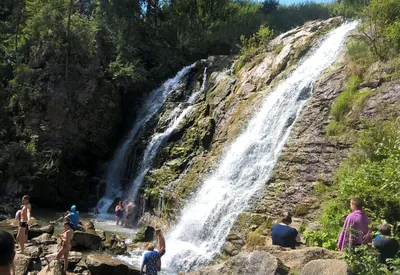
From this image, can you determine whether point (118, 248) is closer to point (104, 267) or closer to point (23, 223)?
point (104, 267)

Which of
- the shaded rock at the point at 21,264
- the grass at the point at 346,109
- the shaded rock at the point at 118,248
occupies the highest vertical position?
the grass at the point at 346,109

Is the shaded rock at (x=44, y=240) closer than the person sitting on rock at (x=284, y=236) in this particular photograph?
No

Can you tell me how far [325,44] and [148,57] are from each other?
1670 cm

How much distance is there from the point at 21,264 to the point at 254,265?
6.37m

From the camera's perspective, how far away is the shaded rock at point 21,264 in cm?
1001

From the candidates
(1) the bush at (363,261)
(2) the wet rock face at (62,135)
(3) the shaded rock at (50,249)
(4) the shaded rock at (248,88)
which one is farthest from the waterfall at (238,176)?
(2) the wet rock face at (62,135)

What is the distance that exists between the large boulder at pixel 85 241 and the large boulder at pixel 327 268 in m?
10.3

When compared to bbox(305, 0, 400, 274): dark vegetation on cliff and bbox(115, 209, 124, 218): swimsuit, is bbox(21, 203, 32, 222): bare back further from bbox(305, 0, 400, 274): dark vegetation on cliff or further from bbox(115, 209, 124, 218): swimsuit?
bbox(305, 0, 400, 274): dark vegetation on cliff

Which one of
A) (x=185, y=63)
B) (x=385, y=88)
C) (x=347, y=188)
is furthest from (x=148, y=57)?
(x=347, y=188)

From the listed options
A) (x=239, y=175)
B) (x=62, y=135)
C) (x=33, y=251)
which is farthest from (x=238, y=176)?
(x=62, y=135)

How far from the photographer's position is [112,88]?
28.1 metres

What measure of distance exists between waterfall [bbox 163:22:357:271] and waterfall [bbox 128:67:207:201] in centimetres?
615

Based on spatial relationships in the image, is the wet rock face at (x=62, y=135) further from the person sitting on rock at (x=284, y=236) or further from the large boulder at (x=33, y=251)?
the person sitting on rock at (x=284, y=236)

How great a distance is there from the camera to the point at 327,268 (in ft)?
19.5
